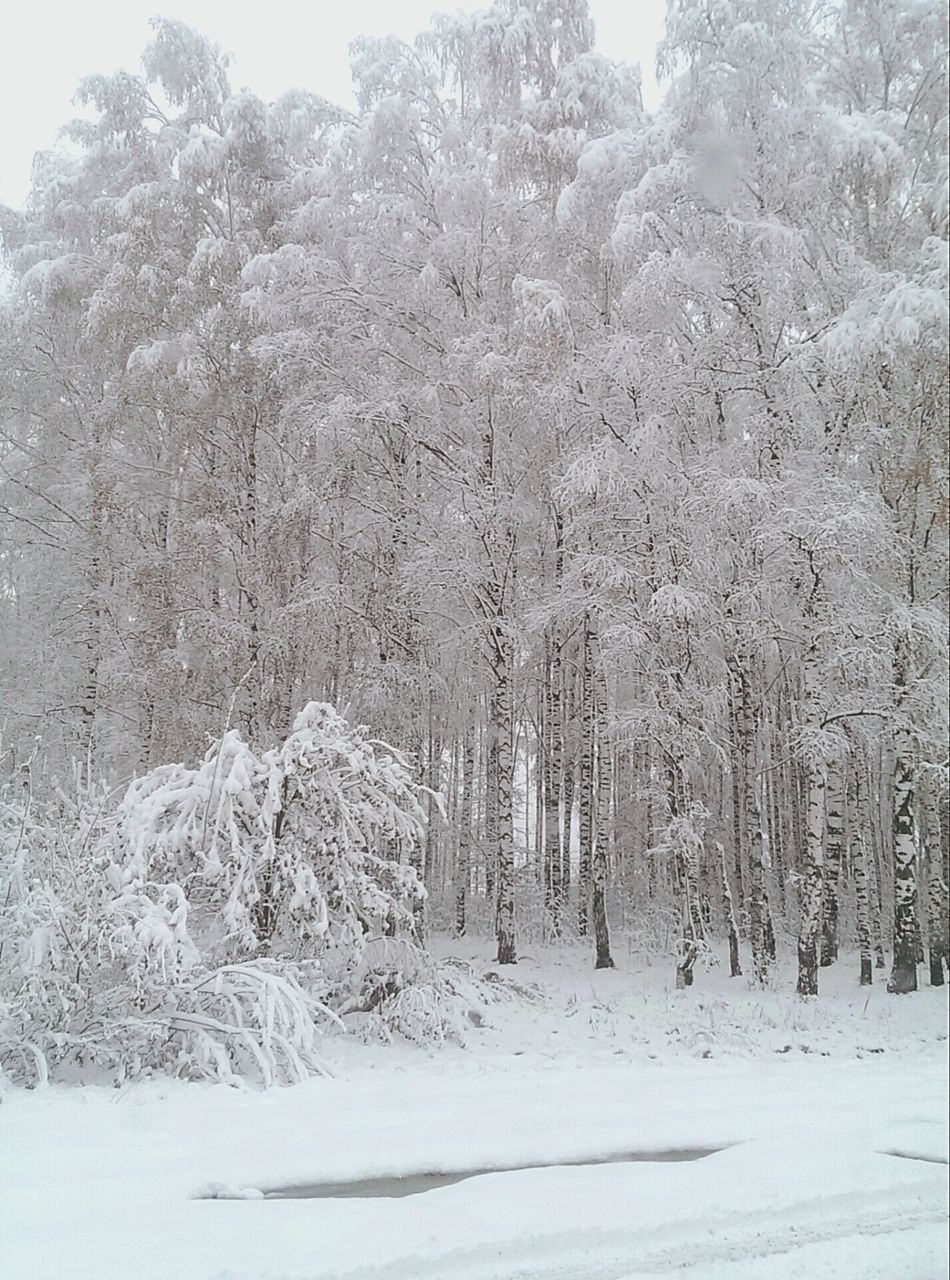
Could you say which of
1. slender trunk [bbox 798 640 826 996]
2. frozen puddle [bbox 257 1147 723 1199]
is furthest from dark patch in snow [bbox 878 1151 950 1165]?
slender trunk [bbox 798 640 826 996]

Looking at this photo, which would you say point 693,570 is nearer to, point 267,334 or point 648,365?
point 648,365

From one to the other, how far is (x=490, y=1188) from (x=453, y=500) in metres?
6.96

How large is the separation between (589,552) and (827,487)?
94.7 inches

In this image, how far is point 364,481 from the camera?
9.32m

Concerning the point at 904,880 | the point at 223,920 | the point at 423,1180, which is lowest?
the point at 423,1180

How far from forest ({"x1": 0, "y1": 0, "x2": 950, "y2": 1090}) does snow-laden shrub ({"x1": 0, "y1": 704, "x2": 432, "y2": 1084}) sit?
0.12 feet

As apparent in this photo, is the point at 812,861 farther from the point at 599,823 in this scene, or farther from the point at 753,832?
the point at 599,823

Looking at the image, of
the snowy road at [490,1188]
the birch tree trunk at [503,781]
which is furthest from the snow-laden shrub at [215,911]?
the birch tree trunk at [503,781]

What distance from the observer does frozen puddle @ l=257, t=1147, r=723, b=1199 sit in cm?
280

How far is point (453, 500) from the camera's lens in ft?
29.4

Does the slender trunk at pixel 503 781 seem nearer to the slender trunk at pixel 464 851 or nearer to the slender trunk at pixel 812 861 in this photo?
the slender trunk at pixel 464 851

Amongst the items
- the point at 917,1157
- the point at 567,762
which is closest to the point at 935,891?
the point at 917,1157

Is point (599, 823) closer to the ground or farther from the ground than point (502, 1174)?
farther from the ground

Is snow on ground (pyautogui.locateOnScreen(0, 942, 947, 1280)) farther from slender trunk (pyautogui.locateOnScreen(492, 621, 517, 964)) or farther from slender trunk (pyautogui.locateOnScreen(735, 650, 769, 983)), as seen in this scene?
slender trunk (pyautogui.locateOnScreen(492, 621, 517, 964))
